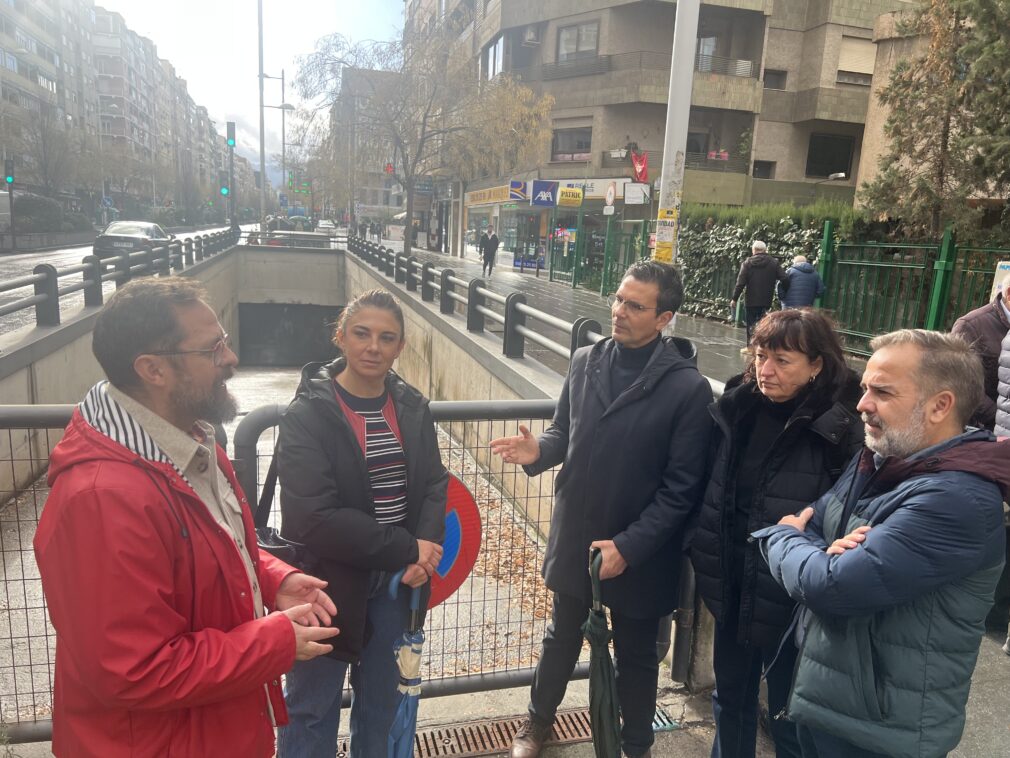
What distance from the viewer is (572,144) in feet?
103

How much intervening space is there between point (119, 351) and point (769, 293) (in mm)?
11800

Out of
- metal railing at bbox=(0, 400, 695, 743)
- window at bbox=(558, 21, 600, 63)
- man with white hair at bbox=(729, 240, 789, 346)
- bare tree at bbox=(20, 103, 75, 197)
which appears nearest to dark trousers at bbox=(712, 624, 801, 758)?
metal railing at bbox=(0, 400, 695, 743)

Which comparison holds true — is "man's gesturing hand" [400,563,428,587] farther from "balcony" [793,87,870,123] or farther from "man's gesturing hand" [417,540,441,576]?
"balcony" [793,87,870,123]

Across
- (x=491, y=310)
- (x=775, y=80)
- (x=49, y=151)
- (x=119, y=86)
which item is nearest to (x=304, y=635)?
(x=491, y=310)

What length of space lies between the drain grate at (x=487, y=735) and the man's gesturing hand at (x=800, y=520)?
132 centimetres

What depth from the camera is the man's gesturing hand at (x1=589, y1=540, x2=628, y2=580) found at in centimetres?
243

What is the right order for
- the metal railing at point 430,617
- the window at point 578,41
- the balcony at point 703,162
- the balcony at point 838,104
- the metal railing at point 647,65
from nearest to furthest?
the metal railing at point 430,617, the balcony at point 838,104, the metal railing at point 647,65, the balcony at point 703,162, the window at point 578,41

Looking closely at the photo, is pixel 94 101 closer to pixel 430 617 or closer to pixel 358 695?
pixel 430 617

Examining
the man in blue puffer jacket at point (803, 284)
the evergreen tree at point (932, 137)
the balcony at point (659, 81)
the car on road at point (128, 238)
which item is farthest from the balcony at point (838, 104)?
the car on road at point (128, 238)

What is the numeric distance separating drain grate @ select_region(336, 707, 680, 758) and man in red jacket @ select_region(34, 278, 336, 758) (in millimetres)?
1214

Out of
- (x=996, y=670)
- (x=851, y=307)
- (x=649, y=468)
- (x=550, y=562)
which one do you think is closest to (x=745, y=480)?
(x=649, y=468)

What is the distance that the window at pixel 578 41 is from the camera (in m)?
30.3

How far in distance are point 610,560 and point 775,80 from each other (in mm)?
32968

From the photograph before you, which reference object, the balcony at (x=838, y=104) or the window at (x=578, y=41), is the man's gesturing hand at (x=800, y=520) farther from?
the window at (x=578, y=41)
